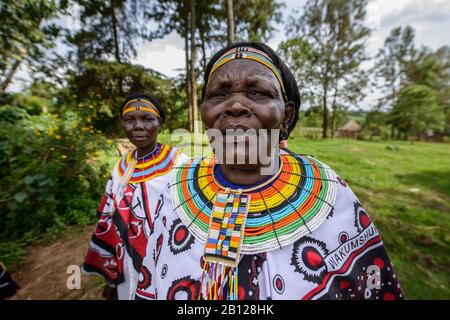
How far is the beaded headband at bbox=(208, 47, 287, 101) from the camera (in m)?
1.10

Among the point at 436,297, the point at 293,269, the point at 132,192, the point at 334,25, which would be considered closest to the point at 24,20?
the point at 132,192

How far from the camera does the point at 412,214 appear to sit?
5.00 meters

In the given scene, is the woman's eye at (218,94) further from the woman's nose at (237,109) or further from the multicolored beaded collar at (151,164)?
the multicolored beaded collar at (151,164)

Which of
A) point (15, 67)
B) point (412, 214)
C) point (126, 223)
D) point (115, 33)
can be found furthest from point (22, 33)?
point (115, 33)

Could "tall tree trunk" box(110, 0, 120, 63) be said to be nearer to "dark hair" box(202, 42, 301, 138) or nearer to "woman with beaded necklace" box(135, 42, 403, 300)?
"dark hair" box(202, 42, 301, 138)

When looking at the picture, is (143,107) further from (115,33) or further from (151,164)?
(115,33)

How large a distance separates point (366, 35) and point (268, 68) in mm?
27683

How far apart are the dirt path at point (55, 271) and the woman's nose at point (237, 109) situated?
3.29 meters

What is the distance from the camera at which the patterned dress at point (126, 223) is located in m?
2.20

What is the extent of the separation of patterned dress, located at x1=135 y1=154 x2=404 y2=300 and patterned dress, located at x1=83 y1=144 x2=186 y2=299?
41.0 inches

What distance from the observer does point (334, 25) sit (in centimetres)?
2169

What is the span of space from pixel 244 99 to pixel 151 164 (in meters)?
1.82

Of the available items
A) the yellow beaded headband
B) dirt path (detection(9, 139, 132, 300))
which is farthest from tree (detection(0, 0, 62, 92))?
dirt path (detection(9, 139, 132, 300))

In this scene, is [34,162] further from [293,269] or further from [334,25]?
[334,25]
